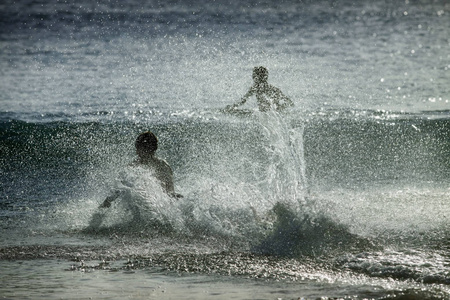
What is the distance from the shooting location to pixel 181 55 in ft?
75.0

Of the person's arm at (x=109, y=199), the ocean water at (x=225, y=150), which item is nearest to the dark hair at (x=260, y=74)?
the ocean water at (x=225, y=150)

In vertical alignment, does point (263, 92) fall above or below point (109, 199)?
above

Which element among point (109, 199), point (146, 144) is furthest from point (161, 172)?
point (109, 199)

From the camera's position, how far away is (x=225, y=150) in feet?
51.5

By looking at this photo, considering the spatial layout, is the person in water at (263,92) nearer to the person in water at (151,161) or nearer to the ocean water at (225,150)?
the ocean water at (225,150)

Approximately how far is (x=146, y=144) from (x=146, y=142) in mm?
36

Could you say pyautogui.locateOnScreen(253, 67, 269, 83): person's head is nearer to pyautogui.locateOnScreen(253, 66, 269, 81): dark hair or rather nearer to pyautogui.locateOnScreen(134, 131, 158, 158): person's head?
pyautogui.locateOnScreen(253, 66, 269, 81): dark hair

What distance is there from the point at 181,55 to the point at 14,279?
18294mm

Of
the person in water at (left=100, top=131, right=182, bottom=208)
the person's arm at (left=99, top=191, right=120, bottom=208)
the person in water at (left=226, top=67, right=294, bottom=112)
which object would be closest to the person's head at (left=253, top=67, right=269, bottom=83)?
the person in water at (left=226, top=67, right=294, bottom=112)

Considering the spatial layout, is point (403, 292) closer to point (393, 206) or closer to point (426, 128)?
point (393, 206)

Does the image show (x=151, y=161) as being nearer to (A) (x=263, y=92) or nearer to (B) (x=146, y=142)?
(B) (x=146, y=142)

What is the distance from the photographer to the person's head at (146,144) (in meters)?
8.25

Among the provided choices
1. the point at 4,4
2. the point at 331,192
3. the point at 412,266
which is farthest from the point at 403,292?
the point at 4,4

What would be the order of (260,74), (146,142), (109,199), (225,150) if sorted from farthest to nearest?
(225,150), (260,74), (146,142), (109,199)
